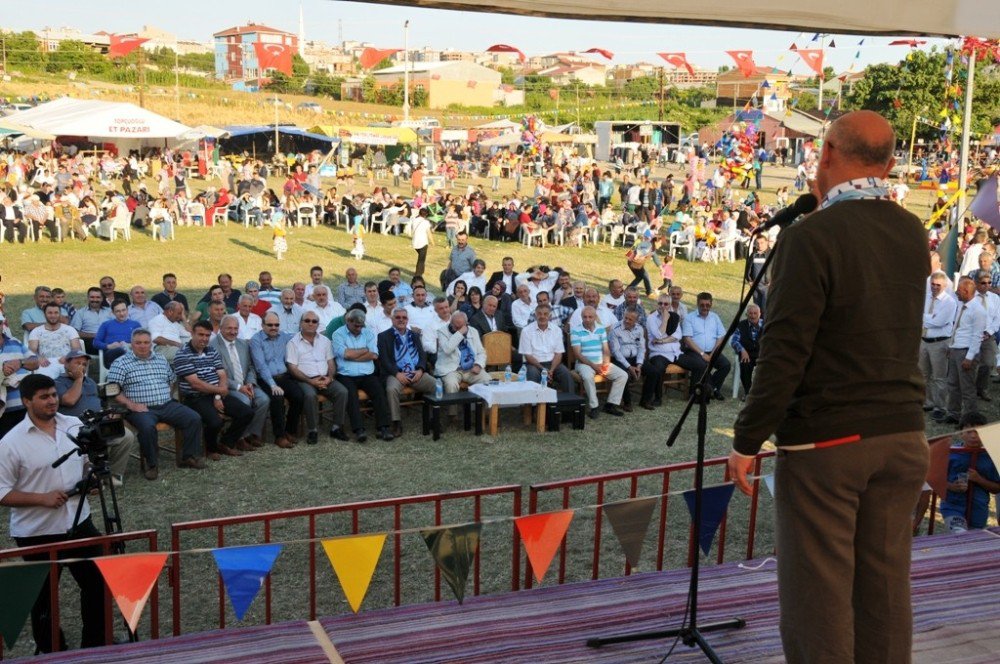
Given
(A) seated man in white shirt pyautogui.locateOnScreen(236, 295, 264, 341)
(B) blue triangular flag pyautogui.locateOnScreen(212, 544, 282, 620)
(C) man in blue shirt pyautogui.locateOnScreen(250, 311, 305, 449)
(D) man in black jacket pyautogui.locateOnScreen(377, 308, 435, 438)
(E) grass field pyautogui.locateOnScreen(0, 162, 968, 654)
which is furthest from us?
(A) seated man in white shirt pyautogui.locateOnScreen(236, 295, 264, 341)

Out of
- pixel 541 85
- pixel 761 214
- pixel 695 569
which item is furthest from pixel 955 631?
pixel 541 85

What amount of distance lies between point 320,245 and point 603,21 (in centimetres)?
2034

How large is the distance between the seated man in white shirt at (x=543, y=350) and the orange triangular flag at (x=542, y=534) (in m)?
5.70

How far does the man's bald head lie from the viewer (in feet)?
8.12

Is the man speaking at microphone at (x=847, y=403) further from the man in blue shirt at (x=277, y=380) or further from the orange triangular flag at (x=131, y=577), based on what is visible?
the man in blue shirt at (x=277, y=380)

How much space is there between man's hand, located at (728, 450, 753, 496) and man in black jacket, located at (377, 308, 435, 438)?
23.1 ft

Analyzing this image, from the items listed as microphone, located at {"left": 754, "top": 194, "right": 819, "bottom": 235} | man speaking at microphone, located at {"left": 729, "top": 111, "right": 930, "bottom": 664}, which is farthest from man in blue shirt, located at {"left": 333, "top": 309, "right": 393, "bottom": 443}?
man speaking at microphone, located at {"left": 729, "top": 111, "right": 930, "bottom": 664}

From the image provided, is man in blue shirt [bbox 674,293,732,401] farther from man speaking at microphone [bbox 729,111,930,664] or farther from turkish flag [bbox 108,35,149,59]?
turkish flag [bbox 108,35,149,59]

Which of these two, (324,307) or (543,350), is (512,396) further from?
(324,307)

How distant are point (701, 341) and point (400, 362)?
375cm

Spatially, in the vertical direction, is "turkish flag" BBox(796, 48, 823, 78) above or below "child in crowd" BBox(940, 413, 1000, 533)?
above

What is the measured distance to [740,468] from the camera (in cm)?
266

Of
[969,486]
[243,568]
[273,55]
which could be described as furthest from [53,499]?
[273,55]

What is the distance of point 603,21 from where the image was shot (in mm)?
2881
